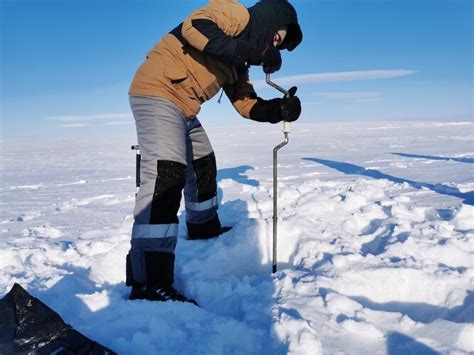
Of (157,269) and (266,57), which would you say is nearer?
(157,269)

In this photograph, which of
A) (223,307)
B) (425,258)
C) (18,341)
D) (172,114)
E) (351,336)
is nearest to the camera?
(18,341)

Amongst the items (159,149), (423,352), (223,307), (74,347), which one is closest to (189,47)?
(159,149)

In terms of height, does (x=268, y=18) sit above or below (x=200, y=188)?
above

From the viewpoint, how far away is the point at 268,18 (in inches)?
98.3

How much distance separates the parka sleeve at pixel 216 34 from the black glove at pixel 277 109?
0.55 m

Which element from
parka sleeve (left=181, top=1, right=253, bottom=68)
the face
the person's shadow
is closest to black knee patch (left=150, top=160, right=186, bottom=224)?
parka sleeve (left=181, top=1, right=253, bottom=68)

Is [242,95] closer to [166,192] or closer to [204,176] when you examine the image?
[204,176]

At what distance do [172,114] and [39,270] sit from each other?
57.0 inches

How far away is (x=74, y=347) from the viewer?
1509 mm

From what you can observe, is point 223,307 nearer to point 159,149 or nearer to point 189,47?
point 159,149

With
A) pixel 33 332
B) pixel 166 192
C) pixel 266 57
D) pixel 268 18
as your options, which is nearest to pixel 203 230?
pixel 166 192

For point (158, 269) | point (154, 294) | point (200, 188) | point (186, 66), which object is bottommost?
point (154, 294)

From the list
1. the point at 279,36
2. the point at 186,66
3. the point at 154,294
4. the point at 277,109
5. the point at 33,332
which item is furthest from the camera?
the point at 277,109

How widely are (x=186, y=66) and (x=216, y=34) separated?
309 millimetres
